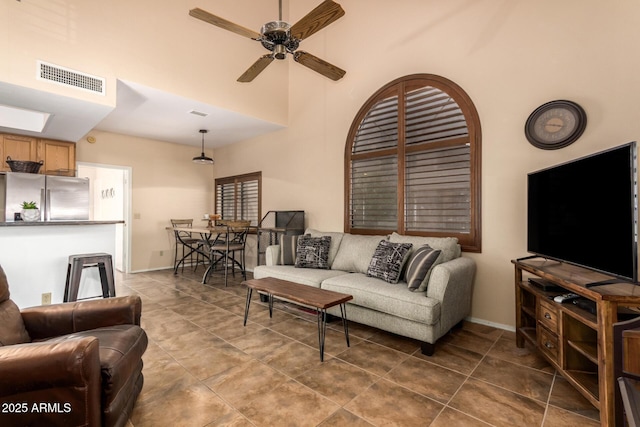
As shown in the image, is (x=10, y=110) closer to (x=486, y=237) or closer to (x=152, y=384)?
(x=152, y=384)

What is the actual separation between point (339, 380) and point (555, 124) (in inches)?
114

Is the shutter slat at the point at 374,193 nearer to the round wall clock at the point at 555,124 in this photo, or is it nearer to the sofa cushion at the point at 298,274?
the sofa cushion at the point at 298,274

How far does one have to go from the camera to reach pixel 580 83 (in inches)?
102

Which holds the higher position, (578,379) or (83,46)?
(83,46)

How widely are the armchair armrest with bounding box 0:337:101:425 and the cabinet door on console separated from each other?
4.70 meters

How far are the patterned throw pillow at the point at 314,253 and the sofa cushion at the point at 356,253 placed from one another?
0.50 feet

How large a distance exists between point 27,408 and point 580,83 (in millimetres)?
4171

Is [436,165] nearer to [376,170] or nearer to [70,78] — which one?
[376,170]

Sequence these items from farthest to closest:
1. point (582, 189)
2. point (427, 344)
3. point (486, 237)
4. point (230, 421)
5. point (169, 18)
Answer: point (169, 18)
point (486, 237)
point (427, 344)
point (582, 189)
point (230, 421)

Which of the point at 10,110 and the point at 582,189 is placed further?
the point at 10,110

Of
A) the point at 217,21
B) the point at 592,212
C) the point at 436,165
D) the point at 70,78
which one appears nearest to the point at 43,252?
the point at 70,78

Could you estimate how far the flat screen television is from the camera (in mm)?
1587

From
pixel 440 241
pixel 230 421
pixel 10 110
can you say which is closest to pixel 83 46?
pixel 10 110

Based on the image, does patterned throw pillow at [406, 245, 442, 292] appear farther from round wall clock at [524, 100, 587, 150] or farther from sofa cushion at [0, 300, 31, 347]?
sofa cushion at [0, 300, 31, 347]
